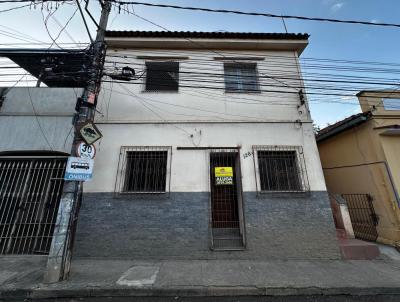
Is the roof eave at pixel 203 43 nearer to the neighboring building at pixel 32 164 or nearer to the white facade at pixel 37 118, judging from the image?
the white facade at pixel 37 118

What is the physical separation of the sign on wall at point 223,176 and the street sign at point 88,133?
125 inches

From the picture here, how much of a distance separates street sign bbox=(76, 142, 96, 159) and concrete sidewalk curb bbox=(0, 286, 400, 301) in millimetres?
2372

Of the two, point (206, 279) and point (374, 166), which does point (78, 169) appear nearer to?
point (206, 279)

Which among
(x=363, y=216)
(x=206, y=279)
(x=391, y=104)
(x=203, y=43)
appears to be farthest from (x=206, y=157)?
(x=391, y=104)

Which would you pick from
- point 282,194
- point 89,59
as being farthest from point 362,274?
point 89,59

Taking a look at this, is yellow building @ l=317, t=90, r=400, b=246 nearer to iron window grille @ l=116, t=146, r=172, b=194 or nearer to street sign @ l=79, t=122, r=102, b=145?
iron window grille @ l=116, t=146, r=172, b=194

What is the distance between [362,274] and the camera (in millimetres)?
3701

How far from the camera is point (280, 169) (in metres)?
5.35

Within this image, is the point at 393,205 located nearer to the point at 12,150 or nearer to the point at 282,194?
the point at 282,194

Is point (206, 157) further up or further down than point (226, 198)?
further up

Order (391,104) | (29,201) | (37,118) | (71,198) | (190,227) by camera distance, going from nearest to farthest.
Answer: (71,198) → (190,227) → (29,201) → (37,118) → (391,104)

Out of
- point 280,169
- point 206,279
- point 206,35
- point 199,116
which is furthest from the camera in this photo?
point 206,35

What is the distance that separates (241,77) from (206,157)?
322cm

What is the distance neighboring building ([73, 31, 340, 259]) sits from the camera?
4.68 meters
